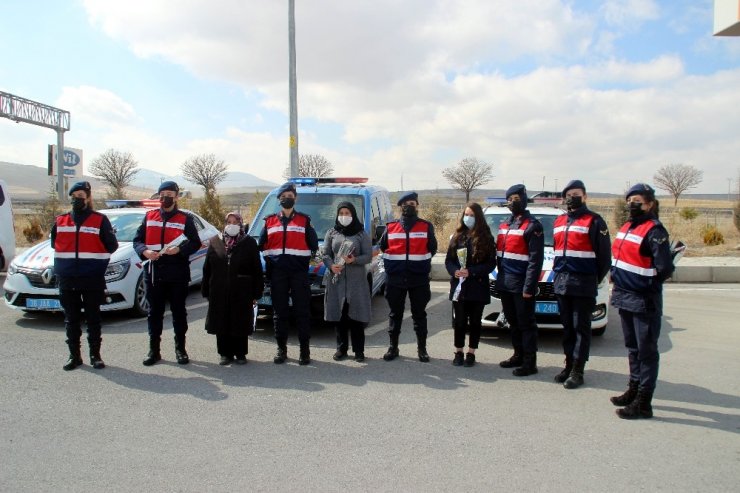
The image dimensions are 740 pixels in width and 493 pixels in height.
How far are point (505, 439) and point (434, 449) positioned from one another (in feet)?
1.88

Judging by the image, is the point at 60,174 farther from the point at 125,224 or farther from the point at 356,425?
the point at 356,425

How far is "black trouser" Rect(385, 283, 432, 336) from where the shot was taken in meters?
6.26

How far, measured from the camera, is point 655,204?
188 inches

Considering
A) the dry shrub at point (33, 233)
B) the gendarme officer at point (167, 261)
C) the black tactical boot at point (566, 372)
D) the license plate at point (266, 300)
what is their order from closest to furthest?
the black tactical boot at point (566, 372) → the gendarme officer at point (167, 261) → the license plate at point (266, 300) → the dry shrub at point (33, 233)

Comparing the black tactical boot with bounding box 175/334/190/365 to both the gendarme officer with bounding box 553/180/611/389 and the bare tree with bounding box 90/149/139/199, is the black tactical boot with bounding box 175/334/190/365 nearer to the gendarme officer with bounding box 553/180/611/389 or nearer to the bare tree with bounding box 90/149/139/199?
the gendarme officer with bounding box 553/180/611/389

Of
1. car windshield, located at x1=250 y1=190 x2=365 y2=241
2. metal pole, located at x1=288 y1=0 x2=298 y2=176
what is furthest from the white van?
car windshield, located at x1=250 y1=190 x2=365 y2=241

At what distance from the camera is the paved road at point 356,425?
3.58 m

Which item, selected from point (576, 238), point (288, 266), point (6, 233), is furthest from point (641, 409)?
point (6, 233)

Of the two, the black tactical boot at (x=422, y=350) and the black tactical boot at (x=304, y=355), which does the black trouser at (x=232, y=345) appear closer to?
the black tactical boot at (x=304, y=355)

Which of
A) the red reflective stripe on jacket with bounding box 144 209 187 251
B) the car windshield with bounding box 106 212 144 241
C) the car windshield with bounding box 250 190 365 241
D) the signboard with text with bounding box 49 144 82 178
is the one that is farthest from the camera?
the signboard with text with bounding box 49 144 82 178

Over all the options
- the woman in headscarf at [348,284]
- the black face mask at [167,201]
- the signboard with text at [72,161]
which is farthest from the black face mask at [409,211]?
the signboard with text at [72,161]

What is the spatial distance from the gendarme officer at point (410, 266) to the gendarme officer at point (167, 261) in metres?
2.21

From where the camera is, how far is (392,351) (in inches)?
248

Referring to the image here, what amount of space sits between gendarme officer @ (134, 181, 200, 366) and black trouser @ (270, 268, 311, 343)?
3.21 feet
